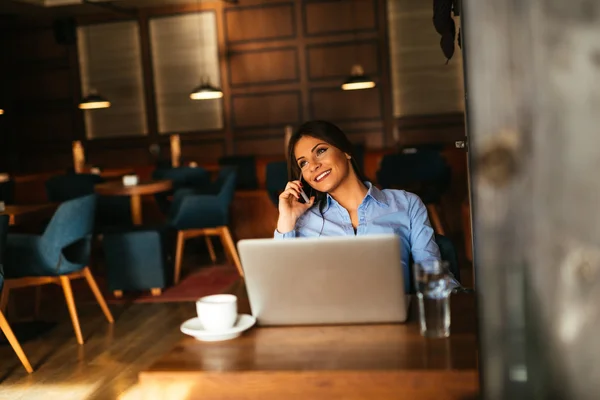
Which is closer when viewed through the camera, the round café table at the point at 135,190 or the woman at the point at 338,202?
the woman at the point at 338,202

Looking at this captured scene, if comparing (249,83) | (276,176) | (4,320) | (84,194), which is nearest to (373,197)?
(4,320)

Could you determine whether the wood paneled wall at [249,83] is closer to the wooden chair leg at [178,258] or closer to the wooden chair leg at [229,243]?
the wooden chair leg at [229,243]

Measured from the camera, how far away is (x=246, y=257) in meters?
A: 1.51

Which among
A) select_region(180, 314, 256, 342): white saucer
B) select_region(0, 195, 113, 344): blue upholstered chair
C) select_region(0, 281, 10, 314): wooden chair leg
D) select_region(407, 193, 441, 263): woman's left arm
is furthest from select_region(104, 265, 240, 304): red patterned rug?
Answer: select_region(180, 314, 256, 342): white saucer

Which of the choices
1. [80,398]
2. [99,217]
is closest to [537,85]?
[80,398]

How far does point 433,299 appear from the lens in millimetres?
1525

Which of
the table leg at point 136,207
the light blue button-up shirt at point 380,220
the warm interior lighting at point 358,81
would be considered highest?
the warm interior lighting at point 358,81

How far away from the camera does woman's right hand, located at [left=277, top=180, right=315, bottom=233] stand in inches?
91.0

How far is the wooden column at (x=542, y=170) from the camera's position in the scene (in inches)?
14.1

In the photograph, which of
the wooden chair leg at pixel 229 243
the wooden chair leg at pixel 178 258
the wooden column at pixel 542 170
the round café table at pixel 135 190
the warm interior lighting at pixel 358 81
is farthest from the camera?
the warm interior lighting at pixel 358 81

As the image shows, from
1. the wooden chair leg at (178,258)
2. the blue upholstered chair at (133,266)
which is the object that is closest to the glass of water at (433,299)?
the blue upholstered chair at (133,266)

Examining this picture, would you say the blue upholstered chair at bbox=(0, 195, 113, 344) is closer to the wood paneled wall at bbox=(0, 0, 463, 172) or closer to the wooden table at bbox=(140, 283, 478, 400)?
the wooden table at bbox=(140, 283, 478, 400)

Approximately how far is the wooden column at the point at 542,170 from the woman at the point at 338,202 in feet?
6.15

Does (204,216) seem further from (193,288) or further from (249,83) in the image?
(249,83)
